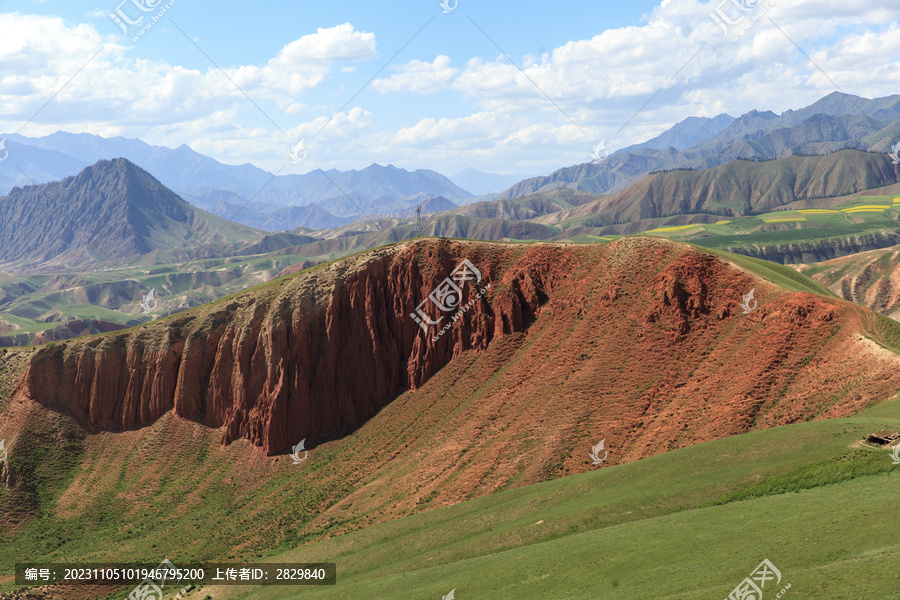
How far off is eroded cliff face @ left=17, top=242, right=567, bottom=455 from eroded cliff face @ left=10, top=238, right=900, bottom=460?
8.3 inches

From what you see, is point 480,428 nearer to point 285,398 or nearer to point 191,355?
point 285,398

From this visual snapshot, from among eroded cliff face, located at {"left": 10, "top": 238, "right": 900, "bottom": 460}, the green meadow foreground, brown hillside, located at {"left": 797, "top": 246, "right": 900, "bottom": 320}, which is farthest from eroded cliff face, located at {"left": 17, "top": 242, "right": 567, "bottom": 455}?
brown hillside, located at {"left": 797, "top": 246, "right": 900, "bottom": 320}

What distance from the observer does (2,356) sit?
8475cm

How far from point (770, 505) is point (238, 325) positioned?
230ft

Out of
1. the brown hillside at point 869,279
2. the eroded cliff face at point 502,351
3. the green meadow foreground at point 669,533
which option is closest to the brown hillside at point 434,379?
the eroded cliff face at point 502,351

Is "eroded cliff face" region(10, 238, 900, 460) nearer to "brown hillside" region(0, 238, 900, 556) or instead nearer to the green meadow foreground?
"brown hillside" region(0, 238, 900, 556)

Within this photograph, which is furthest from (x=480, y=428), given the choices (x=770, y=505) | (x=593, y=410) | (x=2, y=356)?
(x=2, y=356)

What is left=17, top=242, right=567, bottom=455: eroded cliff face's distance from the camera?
249ft

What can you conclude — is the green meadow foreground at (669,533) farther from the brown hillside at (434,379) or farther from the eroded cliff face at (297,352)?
the eroded cliff face at (297,352)

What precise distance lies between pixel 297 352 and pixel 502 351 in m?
29.3

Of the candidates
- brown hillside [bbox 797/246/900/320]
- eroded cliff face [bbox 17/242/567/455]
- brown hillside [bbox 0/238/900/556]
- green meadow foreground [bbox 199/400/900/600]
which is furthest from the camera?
brown hillside [bbox 797/246/900/320]

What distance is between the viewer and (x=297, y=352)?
254 ft

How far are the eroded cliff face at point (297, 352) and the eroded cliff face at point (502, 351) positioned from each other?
0.69ft

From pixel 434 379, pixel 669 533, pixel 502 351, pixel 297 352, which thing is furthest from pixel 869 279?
pixel 669 533
